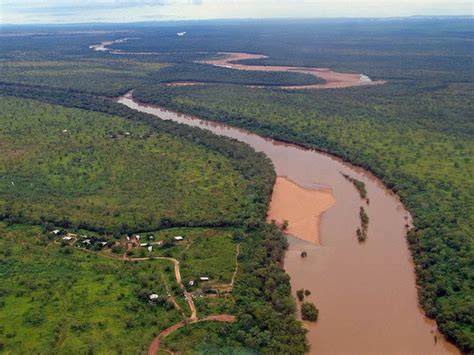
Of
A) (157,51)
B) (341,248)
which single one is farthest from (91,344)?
(157,51)

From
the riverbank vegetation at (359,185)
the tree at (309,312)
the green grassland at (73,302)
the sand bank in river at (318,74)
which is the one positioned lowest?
the tree at (309,312)

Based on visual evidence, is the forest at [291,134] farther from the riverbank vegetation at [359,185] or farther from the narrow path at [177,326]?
the riverbank vegetation at [359,185]

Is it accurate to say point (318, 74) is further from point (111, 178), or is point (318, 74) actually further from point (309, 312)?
point (309, 312)

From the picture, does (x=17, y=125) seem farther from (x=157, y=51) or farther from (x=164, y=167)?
(x=157, y=51)

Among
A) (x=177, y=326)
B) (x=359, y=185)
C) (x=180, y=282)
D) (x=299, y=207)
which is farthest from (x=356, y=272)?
(x=359, y=185)

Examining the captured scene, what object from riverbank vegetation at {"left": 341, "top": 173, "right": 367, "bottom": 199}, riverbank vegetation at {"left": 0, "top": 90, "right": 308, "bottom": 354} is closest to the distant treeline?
riverbank vegetation at {"left": 0, "top": 90, "right": 308, "bottom": 354}

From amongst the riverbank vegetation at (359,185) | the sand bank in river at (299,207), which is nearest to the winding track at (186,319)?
the sand bank in river at (299,207)
